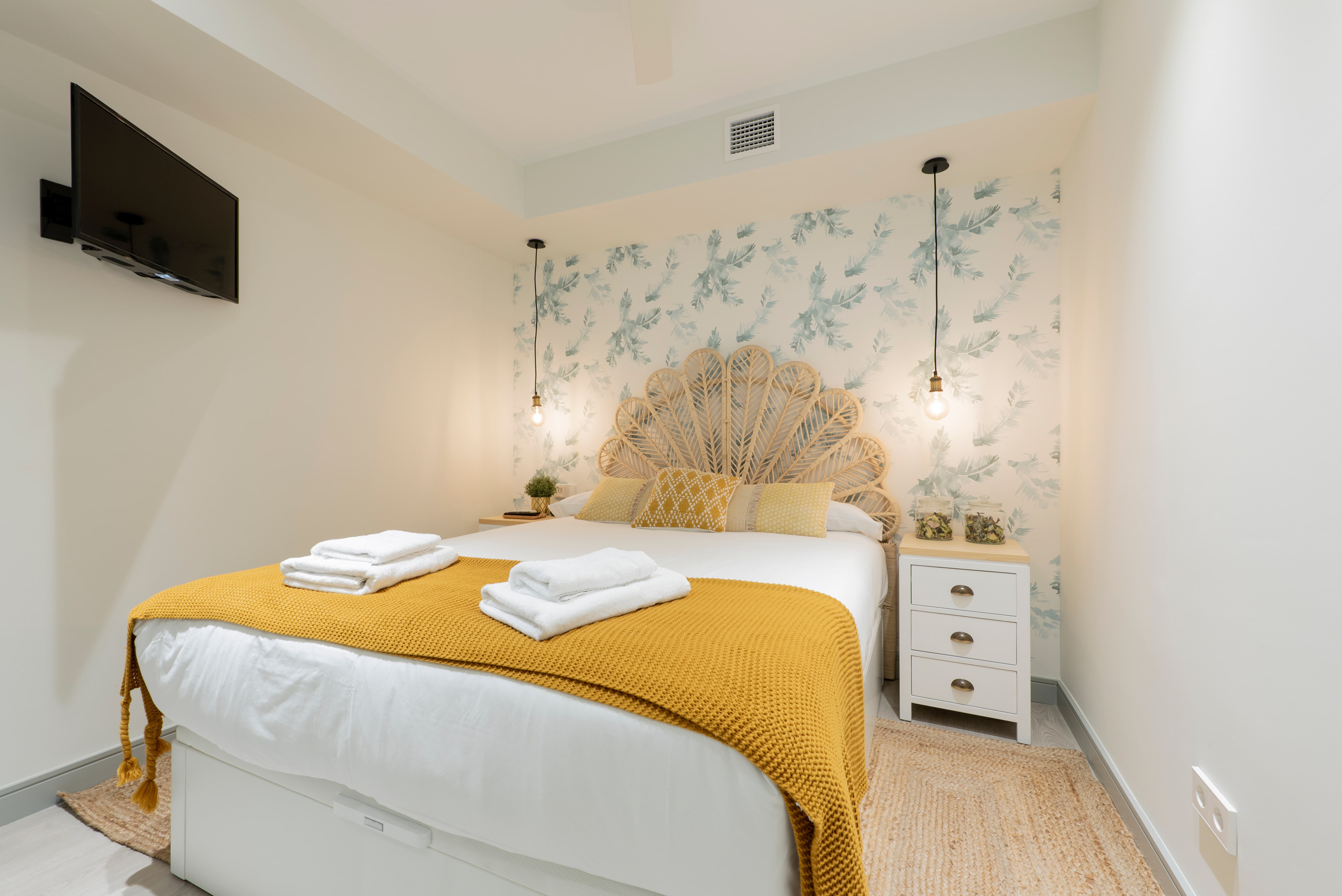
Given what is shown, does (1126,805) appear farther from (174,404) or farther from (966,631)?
(174,404)

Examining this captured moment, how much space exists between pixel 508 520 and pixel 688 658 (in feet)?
8.64

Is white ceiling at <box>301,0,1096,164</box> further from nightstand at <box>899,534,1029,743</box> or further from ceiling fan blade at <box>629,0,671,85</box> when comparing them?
nightstand at <box>899,534,1029,743</box>

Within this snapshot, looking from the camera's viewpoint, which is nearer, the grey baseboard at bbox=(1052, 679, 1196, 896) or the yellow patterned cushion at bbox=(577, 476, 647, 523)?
the grey baseboard at bbox=(1052, 679, 1196, 896)

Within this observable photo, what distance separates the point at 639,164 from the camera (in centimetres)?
286

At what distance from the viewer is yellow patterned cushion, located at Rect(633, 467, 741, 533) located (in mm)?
2674

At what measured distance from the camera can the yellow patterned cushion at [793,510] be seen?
255 cm

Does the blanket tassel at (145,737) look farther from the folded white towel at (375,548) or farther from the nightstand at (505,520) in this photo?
the nightstand at (505,520)

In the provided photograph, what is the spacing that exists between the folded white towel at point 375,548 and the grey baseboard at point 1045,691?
2.51 metres

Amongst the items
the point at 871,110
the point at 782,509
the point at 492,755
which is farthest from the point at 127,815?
the point at 871,110

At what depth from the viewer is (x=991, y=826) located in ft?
5.51

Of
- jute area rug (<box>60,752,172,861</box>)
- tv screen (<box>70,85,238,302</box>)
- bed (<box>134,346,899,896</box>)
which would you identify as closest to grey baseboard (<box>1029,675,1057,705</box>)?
bed (<box>134,346,899,896</box>)

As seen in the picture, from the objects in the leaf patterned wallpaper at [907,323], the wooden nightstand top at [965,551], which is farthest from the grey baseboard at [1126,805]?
the wooden nightstand top at [965,551]

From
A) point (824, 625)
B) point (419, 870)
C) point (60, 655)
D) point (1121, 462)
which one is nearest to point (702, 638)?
point (824, 625)

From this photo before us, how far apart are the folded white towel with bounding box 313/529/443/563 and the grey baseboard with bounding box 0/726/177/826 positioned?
75cm
